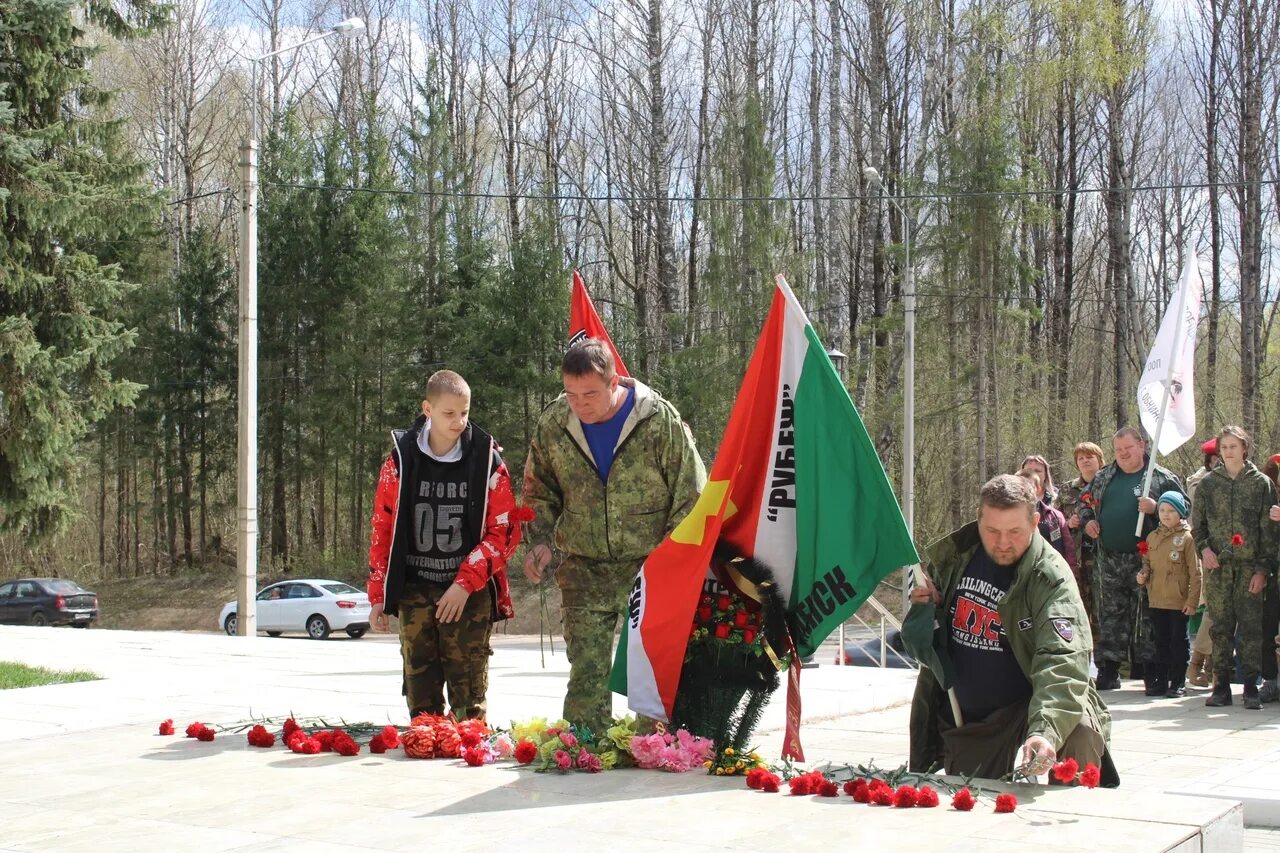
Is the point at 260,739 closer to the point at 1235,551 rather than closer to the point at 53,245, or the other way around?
the point at 1235,551

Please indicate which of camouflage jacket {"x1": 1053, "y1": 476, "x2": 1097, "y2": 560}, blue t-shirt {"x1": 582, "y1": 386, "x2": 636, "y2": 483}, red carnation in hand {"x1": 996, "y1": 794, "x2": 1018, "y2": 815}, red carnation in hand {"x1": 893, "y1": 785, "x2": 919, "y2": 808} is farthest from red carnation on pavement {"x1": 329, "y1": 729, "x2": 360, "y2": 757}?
camouflage jacket {"x1": 1053, "y1": 476, "x2": 1097, "y2": 560}

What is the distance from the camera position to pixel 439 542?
6527 millimetres

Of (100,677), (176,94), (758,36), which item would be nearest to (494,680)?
(100,677)

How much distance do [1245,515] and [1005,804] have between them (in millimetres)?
6539

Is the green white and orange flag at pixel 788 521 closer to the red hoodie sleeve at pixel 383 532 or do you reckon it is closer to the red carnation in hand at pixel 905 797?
the red carnation in hand at pixel 905 797

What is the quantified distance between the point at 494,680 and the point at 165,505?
3662 cm

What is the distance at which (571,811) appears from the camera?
4750mm

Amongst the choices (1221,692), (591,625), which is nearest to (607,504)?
(591,625)

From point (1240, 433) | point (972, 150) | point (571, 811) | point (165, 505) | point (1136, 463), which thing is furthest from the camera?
point (165, 505)

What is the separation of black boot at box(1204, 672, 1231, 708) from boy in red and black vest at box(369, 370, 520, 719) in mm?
6202

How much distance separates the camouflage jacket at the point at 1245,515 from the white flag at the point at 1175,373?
937 millimetres

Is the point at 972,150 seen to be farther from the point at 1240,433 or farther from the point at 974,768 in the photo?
the point at 974,768

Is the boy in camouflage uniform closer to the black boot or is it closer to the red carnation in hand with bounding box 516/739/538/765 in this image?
the black boot

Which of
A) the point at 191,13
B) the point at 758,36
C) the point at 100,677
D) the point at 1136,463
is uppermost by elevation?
the point at 191,13
